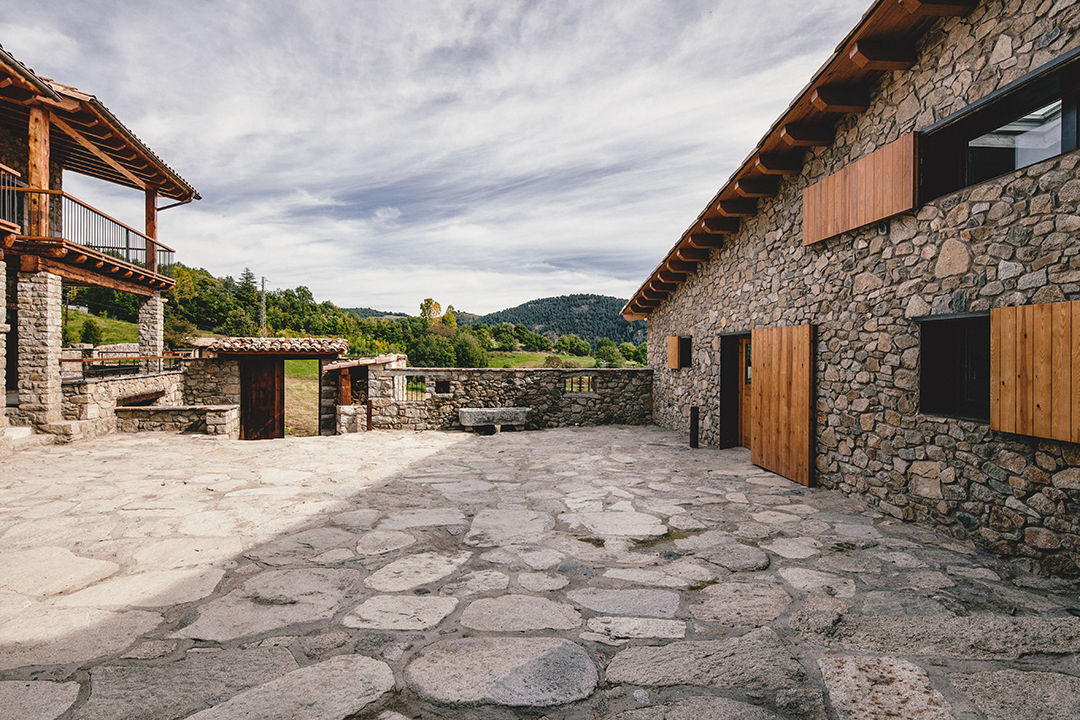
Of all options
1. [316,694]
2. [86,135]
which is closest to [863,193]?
[316,694]

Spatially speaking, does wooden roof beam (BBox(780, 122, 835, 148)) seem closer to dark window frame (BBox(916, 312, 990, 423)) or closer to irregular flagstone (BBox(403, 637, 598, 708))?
dark window frame (BBox(916, 312, 990, 423))

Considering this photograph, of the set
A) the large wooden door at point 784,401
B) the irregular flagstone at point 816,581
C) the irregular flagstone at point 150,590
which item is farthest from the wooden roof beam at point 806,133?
the irregular flagstone at point 150,590

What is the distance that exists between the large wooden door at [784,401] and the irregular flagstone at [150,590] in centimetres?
618

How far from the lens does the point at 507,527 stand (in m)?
4.57

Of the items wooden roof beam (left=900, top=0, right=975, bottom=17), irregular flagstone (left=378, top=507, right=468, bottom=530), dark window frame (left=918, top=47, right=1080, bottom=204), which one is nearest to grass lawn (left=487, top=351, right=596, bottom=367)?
irregular flagstone (left=378, top=507, right=468, bottom=530)

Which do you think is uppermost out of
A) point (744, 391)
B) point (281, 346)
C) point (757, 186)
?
point (757, 186)

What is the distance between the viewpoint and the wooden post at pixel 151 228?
14.0 metres

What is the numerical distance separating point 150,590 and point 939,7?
7177mm

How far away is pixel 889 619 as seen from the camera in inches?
113

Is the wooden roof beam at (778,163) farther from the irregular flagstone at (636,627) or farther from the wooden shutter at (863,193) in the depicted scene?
the irregular flagstone at (636,627)

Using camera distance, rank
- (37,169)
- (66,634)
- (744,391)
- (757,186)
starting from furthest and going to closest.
Result: (37,169) → (744,391) → (757,186) → (66,634)

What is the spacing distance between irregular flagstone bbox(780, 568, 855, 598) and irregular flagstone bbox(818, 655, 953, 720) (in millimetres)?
809

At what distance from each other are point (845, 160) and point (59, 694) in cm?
755

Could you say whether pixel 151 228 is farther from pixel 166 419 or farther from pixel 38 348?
pixel 166 419
